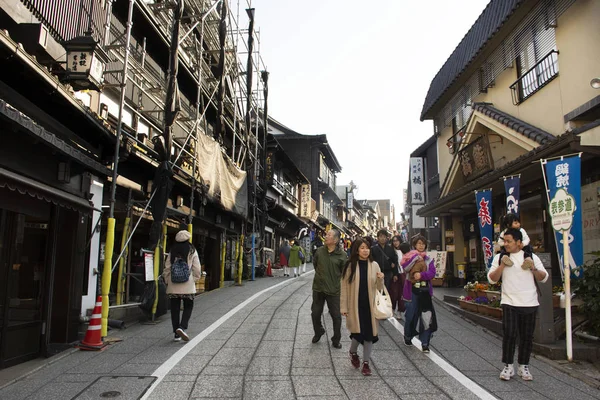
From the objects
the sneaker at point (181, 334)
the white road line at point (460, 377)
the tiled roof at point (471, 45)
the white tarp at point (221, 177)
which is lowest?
the white road line at point (460, 377)

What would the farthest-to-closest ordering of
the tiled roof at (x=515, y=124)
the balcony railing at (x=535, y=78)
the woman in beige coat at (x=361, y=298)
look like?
the balcony railing at (x=535, y=78), the tiled roof at (x=515, y=124), the woman in beige coat at (x=361, y=298)

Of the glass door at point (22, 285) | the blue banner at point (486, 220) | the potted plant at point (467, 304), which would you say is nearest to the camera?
the glass door at point (22, 285)

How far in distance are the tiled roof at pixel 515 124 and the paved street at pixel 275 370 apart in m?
5.13

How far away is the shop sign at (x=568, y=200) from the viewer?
7059 millimetres

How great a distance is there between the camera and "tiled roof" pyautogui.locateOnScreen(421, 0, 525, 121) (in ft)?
43.3

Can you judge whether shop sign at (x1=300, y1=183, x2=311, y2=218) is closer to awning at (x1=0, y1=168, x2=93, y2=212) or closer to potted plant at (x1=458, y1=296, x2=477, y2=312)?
potted plant at (x1=458, y1=296, x2=477, y2=312)

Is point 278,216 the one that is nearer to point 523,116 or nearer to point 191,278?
point 523,116

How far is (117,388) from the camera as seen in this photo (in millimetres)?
5160

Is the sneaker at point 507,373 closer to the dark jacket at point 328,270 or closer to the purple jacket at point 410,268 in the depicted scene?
the purple jacket at point 410,268

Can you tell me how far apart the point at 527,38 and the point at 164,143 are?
1054cm

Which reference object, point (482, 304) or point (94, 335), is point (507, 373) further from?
point (94, 335)

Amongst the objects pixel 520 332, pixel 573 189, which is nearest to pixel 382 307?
pixel 520 332

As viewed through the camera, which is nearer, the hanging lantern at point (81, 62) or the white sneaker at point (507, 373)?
the white sneaker at point (507, 373)

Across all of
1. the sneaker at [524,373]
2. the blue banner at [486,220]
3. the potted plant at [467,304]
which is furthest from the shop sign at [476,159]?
the sneaker at [524,373]
